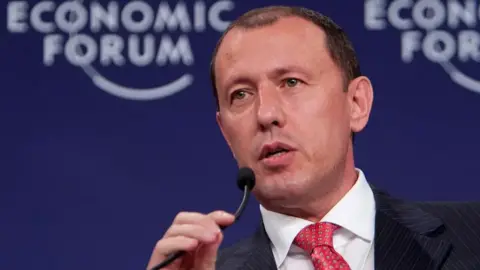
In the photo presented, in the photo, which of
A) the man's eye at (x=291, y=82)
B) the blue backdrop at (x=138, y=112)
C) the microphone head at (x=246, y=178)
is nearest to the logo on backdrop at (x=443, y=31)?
the blue backdrop at (x=138, y=112)

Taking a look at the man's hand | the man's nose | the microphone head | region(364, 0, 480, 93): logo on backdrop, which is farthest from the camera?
region(364, 0, 480, 93): logo on backdrop

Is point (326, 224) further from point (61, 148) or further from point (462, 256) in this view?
point (61, 148)

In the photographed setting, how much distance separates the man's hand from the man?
26 cm

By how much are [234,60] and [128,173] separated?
1.86ft

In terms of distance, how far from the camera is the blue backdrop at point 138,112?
2273 millimetres

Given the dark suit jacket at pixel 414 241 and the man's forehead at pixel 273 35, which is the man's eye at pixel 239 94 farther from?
the dark suit jacket at pixel 414 241

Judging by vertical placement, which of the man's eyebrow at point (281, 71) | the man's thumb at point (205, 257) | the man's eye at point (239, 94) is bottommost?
the man's thumb at point (205, 257)

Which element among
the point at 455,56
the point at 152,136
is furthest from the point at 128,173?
the point at 455,56

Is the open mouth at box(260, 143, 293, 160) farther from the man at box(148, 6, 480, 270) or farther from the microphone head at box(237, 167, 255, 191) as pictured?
the microphone head at box(237, 167, 255, 191)

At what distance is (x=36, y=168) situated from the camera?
2.30m

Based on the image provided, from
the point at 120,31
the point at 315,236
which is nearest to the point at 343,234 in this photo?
the point at 315,236

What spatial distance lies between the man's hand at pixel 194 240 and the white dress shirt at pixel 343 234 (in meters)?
0.30

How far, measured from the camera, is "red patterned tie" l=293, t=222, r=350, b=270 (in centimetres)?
173

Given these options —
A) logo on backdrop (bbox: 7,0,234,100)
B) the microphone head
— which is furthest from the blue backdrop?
the microphone head
